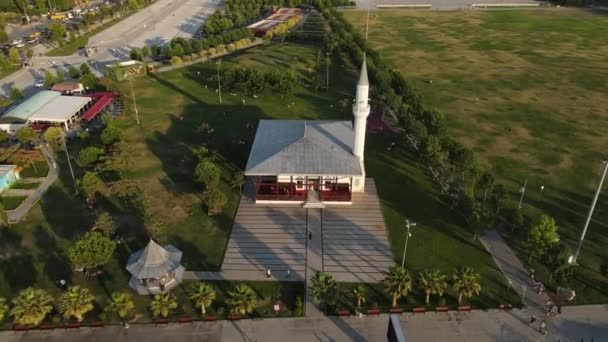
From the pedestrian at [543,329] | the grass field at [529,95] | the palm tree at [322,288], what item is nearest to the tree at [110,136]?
the palm tree at [322,288]

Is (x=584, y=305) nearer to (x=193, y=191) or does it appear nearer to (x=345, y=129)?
(x=345, y=129)

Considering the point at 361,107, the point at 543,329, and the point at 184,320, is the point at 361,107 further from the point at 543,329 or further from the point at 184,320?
the point at 184,320

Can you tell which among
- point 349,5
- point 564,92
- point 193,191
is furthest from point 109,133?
point 349,5

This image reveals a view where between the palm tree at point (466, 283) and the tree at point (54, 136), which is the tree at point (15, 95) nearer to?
the tree at point (54, 136)

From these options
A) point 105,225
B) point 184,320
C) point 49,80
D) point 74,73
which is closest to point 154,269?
point 184,320

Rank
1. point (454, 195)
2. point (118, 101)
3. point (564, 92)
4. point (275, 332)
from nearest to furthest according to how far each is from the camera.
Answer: point (275, 332)
point (454, 195)
point (118, 101)
point (564, 92)

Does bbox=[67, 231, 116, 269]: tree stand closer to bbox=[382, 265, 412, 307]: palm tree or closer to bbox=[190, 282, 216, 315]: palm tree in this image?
bbox=[190, 282, 216, 315]: palm tree
